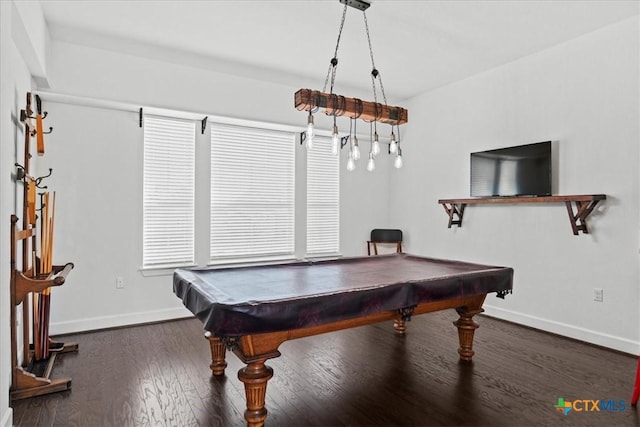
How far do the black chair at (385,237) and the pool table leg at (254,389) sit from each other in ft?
12.1

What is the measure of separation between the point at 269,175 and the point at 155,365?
2713 millimetres

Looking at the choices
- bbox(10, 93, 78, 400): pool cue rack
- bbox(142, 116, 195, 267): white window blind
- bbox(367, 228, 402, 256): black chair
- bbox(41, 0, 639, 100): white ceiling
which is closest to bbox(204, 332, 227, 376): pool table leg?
bbox(10, 93, 78, 400): pool cue rack

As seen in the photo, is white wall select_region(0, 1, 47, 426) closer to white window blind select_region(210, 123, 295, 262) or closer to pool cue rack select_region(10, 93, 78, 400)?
pool cue rack select_region(10, 93, 78, 400)

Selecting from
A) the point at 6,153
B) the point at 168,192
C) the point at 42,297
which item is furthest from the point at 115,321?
the point at 6,153

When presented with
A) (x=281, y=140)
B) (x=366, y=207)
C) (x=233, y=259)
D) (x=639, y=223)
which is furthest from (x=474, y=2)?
(x=233, y=259)

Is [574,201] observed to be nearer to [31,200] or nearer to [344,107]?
[344,107]

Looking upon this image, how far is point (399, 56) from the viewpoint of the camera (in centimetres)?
412

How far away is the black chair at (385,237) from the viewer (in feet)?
18.2

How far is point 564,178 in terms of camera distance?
12.4 feet

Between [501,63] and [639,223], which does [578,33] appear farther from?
[639,223]

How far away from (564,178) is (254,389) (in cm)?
358

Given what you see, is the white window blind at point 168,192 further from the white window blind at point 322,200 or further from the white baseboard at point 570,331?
the white baseboard at point 570,331

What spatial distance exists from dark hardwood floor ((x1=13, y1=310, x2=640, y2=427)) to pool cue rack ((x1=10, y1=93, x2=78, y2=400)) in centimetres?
9

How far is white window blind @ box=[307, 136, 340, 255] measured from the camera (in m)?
5.32
